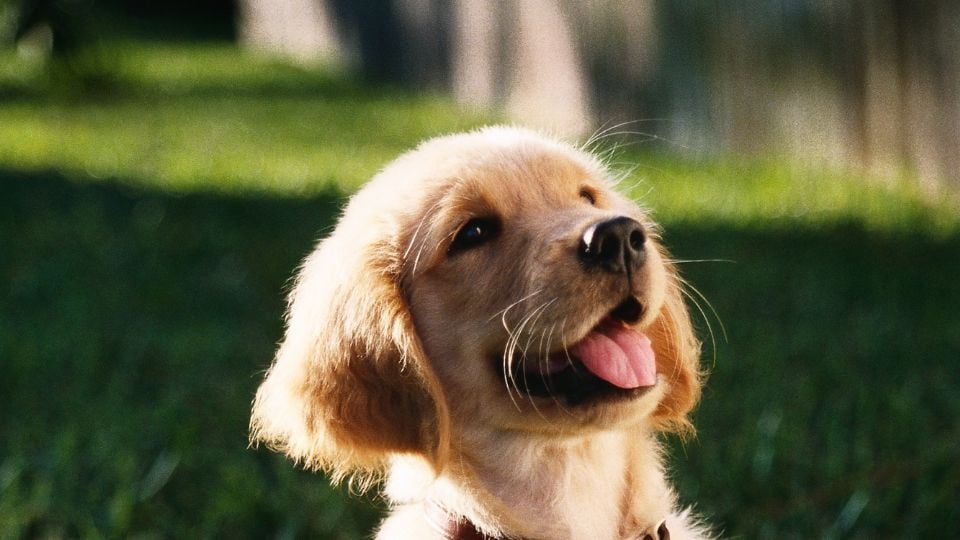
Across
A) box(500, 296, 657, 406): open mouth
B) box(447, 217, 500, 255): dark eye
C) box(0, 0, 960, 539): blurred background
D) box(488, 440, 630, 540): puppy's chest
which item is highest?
box(447, 217, 500, 255): dark eye

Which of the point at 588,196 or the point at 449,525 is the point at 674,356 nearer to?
the point at 588,196

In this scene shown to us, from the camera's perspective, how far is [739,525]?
374 cm

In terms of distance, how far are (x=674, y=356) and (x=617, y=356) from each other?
439mm

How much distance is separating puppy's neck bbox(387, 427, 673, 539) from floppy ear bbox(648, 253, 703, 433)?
23 cm

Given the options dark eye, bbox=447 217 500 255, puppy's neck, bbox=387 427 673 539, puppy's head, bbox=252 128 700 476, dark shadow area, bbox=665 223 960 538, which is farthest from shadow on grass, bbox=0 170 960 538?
dark eye, bbox=447 217 500 255

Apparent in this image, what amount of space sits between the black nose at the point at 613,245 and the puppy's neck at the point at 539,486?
40cm

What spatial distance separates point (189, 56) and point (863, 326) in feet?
57.4

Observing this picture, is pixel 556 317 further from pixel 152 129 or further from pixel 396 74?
pixel 396 74

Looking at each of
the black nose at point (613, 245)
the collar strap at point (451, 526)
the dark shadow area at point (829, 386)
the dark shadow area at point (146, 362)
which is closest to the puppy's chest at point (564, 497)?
the collar strap at point (451, 526)

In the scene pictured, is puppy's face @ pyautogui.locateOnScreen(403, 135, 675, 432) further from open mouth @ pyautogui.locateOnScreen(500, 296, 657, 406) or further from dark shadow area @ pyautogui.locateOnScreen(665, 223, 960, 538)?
dark shadow area @ pyautogui.locateOnScreen(665, 223, 960, 538)

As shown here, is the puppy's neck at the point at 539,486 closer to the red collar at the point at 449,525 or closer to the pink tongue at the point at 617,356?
the red collar at the point at 449,525

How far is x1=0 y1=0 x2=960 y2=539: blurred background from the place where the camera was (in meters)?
4.00

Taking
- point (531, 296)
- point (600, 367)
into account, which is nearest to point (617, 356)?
point (600, 367)

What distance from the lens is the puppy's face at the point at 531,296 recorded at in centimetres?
260
